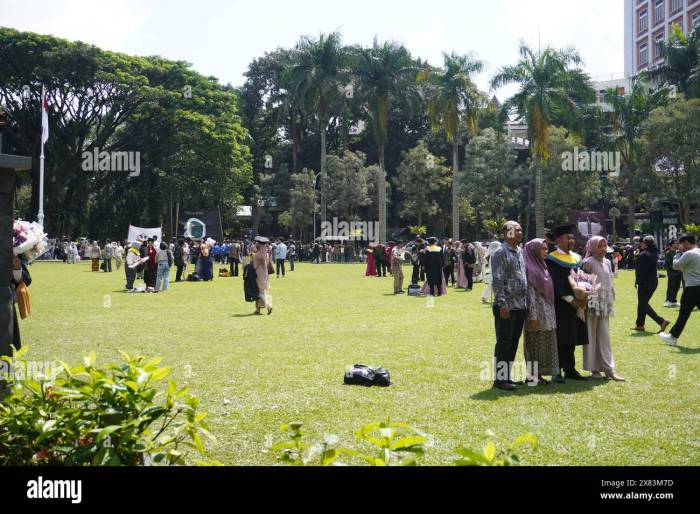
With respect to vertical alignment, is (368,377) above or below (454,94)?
below

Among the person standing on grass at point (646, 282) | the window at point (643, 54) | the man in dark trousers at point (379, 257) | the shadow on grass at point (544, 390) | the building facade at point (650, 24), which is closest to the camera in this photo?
the shadow on grass at point (544, 390)

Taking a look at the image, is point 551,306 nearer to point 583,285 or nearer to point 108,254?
point 583,285

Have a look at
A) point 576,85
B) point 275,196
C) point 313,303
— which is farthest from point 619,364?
point 275,196

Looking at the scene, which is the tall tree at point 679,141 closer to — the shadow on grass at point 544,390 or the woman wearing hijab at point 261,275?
the woman wearing hijab at point 261,275

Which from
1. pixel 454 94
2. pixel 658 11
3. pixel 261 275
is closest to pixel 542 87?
pixel 454 94

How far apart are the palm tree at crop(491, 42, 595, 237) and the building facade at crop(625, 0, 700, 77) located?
969 inches

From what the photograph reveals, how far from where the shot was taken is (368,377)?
8031 mm

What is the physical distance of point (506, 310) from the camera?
306 inches

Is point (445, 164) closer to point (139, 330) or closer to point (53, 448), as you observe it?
point (139, 330)

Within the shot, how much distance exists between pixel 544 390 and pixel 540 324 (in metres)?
0.72

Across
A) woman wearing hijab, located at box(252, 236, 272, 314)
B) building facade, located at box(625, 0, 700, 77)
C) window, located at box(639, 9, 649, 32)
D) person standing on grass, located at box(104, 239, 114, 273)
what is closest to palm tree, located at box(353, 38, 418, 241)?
person standing on grass, located at box(104, 239, 114, 273)

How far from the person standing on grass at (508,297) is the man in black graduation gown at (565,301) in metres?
0.64

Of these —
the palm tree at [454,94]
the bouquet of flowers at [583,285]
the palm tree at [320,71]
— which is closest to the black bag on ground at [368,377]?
the bouquet of flowers at [583,285]

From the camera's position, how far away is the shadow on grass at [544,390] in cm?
752
